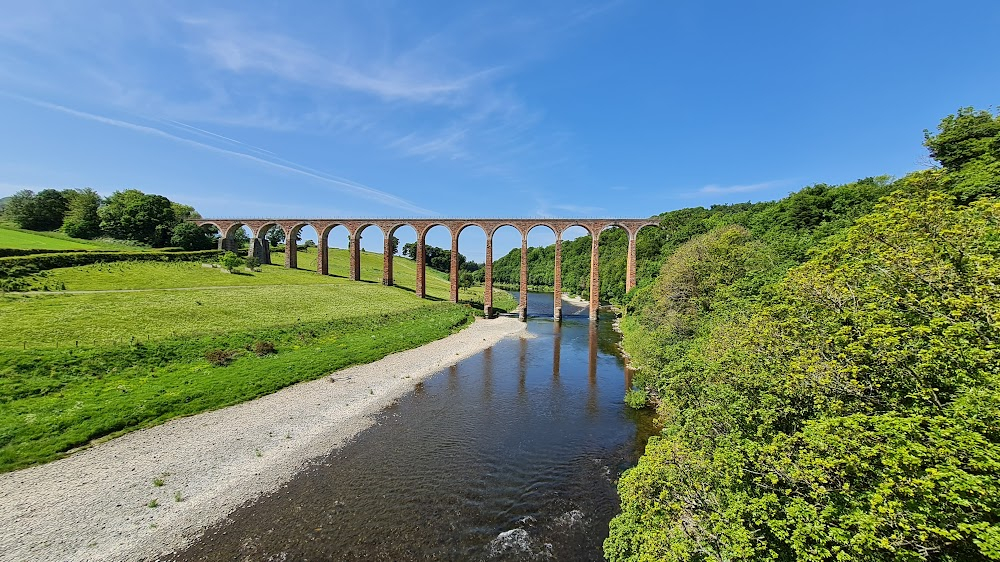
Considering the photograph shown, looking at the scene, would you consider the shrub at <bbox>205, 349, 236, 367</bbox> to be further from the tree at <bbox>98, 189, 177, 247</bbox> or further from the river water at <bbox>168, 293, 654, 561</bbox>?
the tree at <bbox>98, 189, 177, 247</bbox>

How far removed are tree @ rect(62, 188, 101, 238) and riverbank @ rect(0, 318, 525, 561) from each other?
57336mm

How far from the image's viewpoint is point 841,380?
258 inches

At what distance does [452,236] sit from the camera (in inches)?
1986

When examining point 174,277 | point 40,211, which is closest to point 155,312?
point 174,277

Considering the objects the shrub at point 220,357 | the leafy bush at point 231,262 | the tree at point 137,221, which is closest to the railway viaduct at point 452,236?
the tree at point 137,221

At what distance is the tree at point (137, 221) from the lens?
5228 cm

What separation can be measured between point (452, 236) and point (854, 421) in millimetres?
47446

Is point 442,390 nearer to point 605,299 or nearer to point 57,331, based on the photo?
point 57,331

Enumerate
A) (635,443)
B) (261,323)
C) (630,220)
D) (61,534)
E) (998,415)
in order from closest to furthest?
1. (998,415)
2. (61,534)
3. (635,443)
4. (261,323)
5. (630,220)

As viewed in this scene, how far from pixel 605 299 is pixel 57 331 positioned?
67.1 m

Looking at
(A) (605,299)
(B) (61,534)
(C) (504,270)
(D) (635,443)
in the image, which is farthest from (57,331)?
(C) (504,270)

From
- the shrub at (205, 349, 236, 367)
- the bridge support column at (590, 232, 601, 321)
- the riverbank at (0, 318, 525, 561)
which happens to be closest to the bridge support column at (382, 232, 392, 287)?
the bridge support column at (590, 232, 601, 321)

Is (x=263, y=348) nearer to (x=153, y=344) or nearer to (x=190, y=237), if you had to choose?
(x=153, y=344)

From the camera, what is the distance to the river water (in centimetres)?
921
